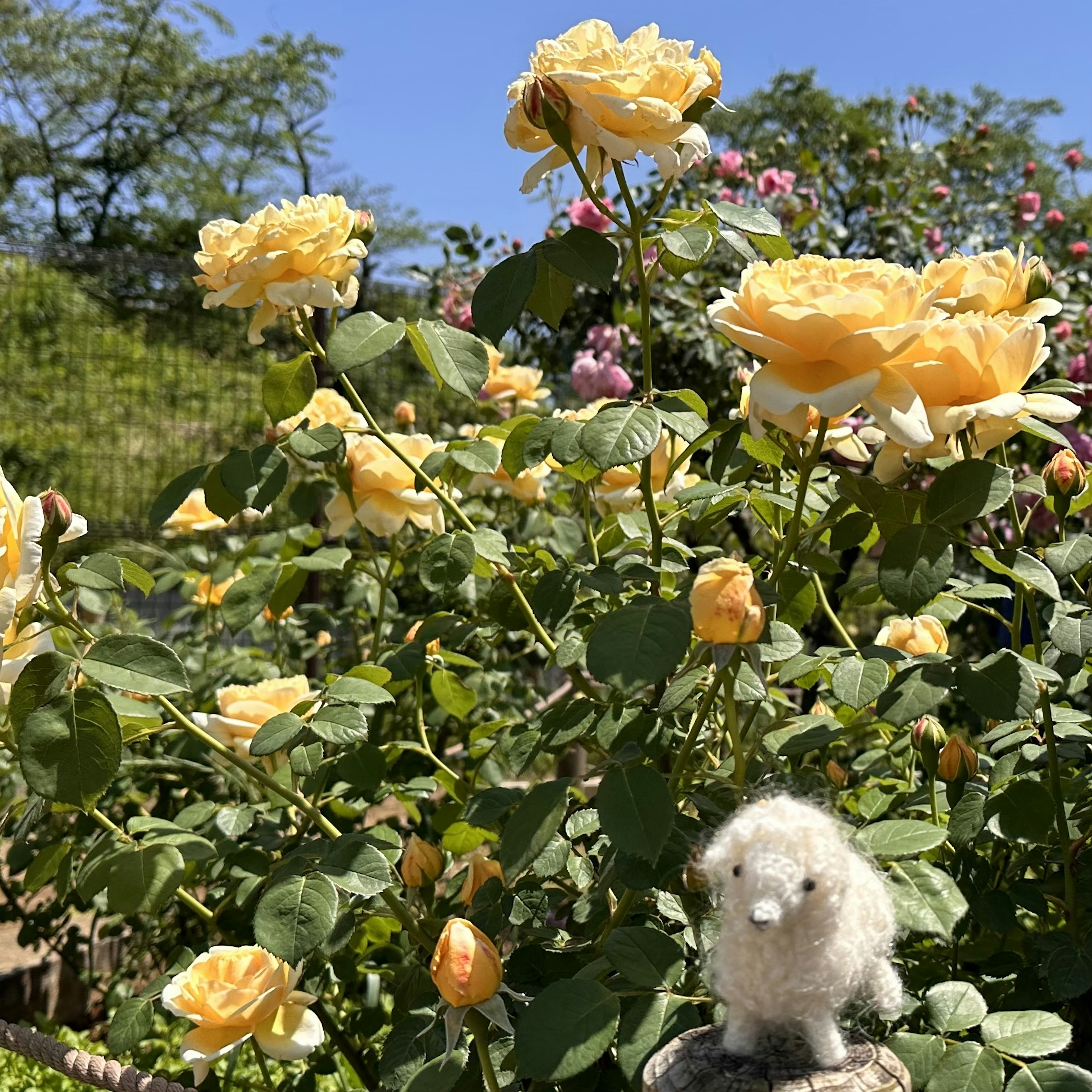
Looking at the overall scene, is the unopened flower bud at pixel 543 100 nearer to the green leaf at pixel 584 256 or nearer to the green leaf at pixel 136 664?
the green leaf at pixel 584 256

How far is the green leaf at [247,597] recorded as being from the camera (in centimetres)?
114

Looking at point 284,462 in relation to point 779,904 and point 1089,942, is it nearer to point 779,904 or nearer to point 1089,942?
point 779,904

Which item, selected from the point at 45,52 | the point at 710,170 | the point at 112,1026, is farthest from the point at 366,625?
the point at 45,52

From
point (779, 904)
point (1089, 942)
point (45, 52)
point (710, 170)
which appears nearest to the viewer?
point (779, 904)

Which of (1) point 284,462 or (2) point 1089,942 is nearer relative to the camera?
(2) point 1089,942

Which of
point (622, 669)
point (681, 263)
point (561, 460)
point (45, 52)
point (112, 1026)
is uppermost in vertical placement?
point (45, 52)

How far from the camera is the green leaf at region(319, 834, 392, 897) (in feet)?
2.52

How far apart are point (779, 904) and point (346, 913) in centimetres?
45

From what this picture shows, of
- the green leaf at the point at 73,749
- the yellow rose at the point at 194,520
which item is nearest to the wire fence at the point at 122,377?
the yellow rose at the point at 194,520

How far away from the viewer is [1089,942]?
761mm

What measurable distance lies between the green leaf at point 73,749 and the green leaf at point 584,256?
0.43m

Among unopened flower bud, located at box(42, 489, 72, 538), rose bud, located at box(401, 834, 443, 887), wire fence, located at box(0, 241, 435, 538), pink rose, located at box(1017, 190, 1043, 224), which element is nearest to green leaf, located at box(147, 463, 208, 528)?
unopened flower bud, located at box(42, 489, 72, 538)

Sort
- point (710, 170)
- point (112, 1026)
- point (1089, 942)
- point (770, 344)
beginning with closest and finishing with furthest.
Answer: point (770, 344)
point (1089, 942)
point (112, 1026)
point (710, 170)

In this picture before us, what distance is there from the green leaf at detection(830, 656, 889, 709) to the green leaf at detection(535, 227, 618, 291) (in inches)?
13.2
